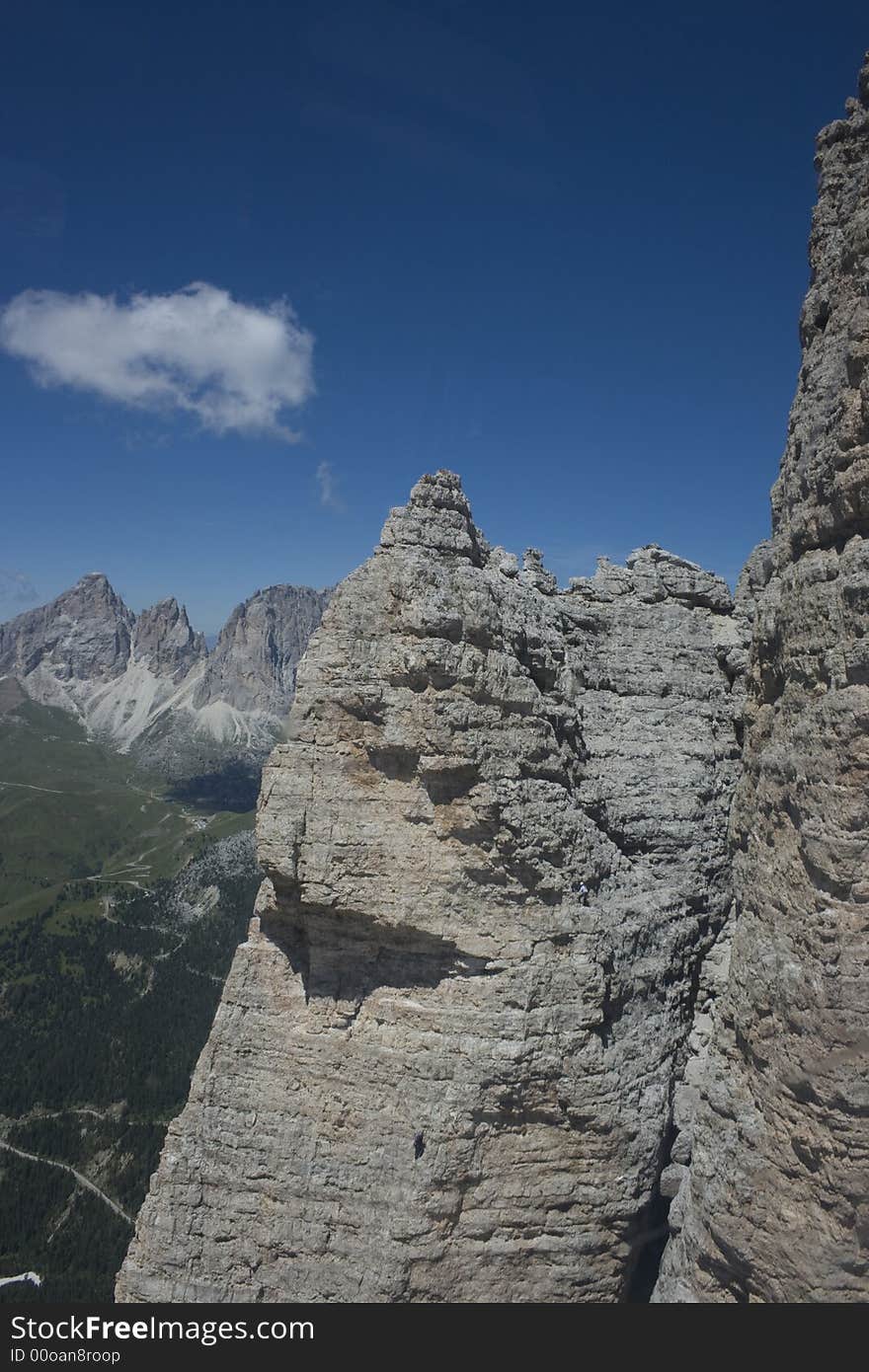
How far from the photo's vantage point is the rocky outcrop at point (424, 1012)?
13.7 metres

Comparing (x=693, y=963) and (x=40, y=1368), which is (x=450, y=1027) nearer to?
(x=693, y=963)

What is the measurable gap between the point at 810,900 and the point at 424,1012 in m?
6.93

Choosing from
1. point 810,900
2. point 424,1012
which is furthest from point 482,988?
point 810,900

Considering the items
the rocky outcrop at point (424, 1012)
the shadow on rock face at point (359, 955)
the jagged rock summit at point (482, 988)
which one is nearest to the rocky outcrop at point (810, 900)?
the jagged rock summit at point (482, 988)

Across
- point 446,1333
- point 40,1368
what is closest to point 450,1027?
point 446,1333

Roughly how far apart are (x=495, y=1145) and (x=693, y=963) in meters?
5.57

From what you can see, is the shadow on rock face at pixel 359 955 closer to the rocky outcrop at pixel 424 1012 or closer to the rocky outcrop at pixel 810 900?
the rocky outcrop at pixel 424 1012

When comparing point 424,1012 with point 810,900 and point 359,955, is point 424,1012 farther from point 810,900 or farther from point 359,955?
point 810,900

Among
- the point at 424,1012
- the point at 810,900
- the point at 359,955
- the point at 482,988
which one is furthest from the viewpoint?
the point at 359,955

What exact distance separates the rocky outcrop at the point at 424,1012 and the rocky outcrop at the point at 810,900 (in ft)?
6.44

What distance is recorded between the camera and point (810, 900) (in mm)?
11805

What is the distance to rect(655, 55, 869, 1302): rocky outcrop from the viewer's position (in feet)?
36.6

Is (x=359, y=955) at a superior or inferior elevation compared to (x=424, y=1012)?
superior

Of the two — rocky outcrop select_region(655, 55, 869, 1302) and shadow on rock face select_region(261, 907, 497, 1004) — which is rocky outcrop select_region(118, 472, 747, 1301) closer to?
shadow on rock face select_region(261, 907, 497, 1004)
